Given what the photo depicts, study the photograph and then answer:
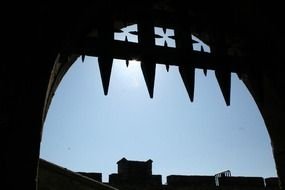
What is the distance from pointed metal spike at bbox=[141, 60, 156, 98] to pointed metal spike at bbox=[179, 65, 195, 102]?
233 millimetres

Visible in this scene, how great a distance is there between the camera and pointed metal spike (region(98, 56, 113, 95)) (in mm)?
2314

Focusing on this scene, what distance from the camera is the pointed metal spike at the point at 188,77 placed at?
2482mm

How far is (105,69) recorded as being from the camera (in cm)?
234

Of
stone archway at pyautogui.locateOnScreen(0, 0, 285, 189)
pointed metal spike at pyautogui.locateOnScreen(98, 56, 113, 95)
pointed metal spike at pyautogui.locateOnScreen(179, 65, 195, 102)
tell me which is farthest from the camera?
pointed metal spike at pyautogui.locateOnScreen(179, 65, 195, 102)

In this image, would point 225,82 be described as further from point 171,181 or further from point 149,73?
point 171,181

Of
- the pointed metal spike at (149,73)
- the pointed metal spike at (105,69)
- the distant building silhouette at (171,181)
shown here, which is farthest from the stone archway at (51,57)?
the distant building silhouette at (171,181)

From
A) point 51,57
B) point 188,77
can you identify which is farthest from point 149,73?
point 51,57

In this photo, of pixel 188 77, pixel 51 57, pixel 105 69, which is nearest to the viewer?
pixel 51 57

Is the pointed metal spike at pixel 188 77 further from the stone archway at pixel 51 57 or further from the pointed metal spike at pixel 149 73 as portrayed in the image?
the stone archway at pixel 51 57

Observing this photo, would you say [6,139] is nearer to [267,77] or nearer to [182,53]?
[182,53]

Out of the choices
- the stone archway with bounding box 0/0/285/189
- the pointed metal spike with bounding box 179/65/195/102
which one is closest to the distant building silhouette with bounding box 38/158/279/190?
the stone archway with bounding box 0/0/285/189

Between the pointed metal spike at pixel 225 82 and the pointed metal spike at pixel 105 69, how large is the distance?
2.72 ft

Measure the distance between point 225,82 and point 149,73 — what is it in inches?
23.9

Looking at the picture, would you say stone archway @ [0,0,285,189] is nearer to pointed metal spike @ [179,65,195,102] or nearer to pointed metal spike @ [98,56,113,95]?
pointed metal spike @ [98,56,113,95]
